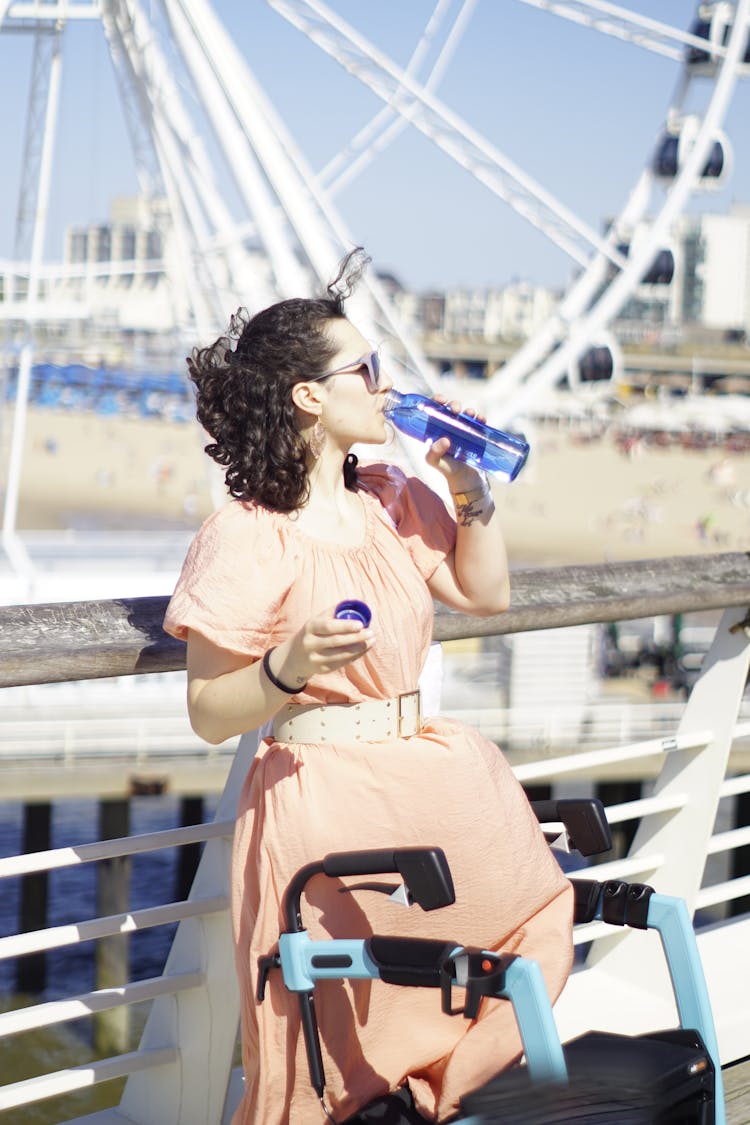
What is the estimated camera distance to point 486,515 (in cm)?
209

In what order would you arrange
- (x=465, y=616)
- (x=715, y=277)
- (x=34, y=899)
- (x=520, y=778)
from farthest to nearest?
1. (x=715, y=277)
2. (x=34, y=899)
3. (x=520, y=778)
4. (x=465, y=616)

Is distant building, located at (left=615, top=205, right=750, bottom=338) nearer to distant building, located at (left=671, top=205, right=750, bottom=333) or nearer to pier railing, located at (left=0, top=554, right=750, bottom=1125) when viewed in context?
distant building, located at (left=671, top=205, right=750, bottom=333)

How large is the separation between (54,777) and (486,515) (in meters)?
12.8

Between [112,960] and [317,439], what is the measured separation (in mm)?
10751

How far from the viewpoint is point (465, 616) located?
2.32 m

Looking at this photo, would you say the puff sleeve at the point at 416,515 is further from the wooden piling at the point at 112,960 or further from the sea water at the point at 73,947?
the wooden piling at the point at 112,960

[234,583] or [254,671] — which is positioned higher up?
[234,583]

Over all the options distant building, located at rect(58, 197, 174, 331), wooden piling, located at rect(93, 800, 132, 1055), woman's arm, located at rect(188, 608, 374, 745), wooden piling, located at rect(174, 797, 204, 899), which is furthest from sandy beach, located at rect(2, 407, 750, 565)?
woman's arm, located at rect(188, 608, 374, 745)

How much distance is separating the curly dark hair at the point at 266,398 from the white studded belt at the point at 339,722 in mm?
264

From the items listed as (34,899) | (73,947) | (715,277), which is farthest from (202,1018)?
(715,277)

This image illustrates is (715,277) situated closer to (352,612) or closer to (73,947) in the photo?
(73,947)

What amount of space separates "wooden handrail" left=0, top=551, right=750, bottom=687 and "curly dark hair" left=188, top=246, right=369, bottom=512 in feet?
0.84

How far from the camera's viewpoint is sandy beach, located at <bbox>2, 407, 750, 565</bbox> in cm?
4306

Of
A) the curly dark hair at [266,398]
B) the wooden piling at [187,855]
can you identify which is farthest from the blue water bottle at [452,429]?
the wooden piling at [187,855]
